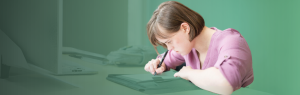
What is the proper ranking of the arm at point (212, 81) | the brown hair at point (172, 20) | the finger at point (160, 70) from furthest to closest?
the finger at point (160, 70) < the brown hair at point (172, 20) < the arm at point (212, 81)

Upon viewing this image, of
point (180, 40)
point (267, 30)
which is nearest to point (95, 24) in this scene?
point (180, 40)

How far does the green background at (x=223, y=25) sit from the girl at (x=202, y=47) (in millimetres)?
129

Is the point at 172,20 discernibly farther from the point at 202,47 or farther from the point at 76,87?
the point at 76,87

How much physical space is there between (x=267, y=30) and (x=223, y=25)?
0.19 meters

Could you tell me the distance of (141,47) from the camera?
2.96ft

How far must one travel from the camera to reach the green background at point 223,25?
0.73 meters

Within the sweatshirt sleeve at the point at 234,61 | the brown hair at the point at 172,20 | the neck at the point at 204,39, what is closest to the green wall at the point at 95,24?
the brown hair at the point at 172,20

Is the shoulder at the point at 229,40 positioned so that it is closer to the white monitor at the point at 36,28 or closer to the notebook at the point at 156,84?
the notebook at the point at 156,84

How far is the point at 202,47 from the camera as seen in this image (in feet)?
2.59

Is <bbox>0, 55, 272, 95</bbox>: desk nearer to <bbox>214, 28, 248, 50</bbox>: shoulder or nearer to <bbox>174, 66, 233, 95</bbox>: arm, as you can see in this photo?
<bbox>174, 66, 233, 95</bbox>: arm

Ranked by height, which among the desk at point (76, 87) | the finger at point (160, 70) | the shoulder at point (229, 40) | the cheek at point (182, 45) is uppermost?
the shoulder at point (229, 40)

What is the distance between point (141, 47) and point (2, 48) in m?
0.48

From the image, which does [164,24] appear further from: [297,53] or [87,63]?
[297,53]

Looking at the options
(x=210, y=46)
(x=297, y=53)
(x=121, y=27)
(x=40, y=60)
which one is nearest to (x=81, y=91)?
(x=40, y=60)
